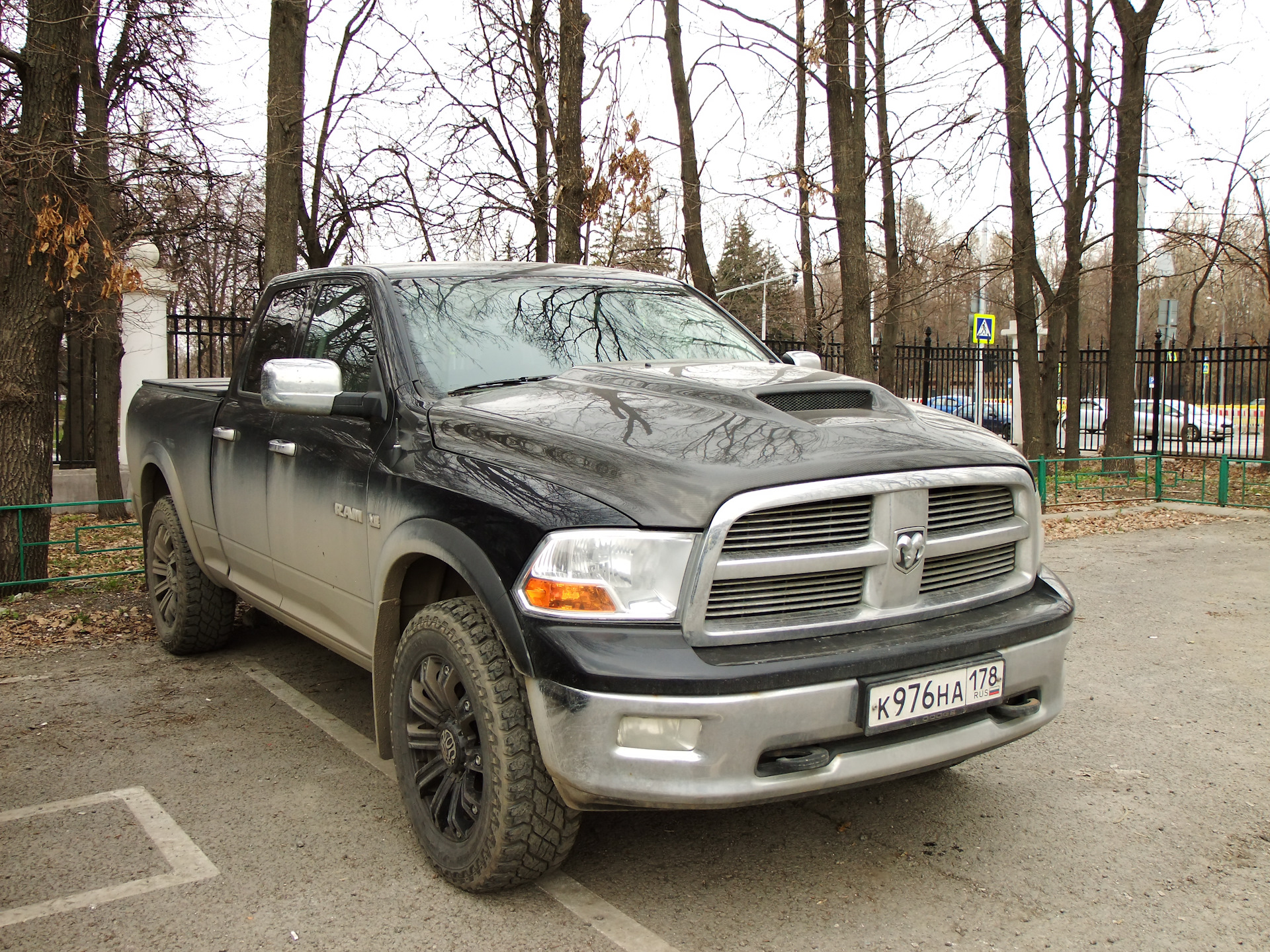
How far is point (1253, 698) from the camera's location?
16.6ft

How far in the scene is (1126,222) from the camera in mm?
16141

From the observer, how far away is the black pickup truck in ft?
8.68

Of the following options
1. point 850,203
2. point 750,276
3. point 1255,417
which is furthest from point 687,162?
point 750,276

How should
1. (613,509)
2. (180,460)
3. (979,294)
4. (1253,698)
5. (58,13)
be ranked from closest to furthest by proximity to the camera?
(613,509) → (1253,698) → (180,460) → (58,13) → (979,294)

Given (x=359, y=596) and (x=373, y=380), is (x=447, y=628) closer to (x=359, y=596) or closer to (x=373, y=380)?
(x=359, y=596)

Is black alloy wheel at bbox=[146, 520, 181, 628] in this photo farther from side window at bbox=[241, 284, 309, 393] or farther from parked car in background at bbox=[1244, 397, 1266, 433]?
parked car in background at bbox=[1244, 397, 1266, 433]

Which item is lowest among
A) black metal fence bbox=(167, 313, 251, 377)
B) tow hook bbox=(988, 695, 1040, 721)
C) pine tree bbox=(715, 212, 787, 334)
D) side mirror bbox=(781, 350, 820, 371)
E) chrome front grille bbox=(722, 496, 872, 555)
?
tow hook bbox=(988, 695, 1040, 721)

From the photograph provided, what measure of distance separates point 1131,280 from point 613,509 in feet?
51.8

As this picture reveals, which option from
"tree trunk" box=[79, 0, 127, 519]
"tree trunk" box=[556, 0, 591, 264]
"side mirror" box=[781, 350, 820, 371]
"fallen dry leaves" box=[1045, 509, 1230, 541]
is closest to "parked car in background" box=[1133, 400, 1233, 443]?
"fallen dry leaves" box=[1045, 509, 1230, 541]

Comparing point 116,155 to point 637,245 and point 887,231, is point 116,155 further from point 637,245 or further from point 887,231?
point 887,231

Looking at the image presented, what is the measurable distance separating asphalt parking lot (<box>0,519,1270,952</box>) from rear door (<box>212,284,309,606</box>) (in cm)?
71

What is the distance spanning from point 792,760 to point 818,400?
1.23 m

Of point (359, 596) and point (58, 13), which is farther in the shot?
point (58, 13)

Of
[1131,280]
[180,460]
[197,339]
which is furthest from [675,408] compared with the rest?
[1131,280]
